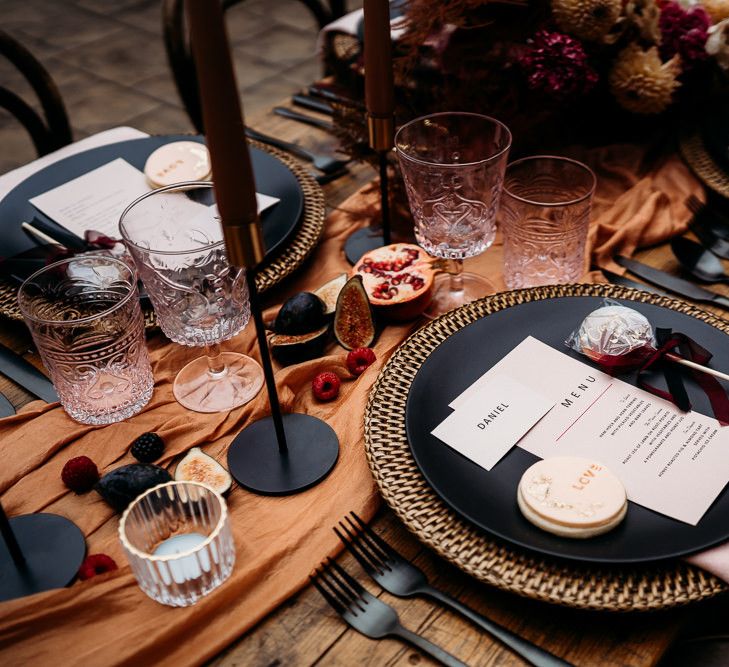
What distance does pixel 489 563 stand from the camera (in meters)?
0.77

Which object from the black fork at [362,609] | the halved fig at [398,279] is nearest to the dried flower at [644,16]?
the halved fig at [398,279]

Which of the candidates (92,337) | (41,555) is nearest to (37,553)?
(41,555)

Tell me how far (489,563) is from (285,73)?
3.43 metres

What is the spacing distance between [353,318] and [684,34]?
81 cm

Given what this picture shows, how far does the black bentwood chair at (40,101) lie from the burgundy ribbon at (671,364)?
1.28 m

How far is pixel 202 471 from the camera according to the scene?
37.2 inches

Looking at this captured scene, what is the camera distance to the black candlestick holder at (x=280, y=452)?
0.92m

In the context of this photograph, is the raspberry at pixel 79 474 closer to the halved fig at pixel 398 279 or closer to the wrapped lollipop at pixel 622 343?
the halved fig at pixel 398 279

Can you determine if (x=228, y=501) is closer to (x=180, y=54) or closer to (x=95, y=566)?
Result: (x=95, y=566)

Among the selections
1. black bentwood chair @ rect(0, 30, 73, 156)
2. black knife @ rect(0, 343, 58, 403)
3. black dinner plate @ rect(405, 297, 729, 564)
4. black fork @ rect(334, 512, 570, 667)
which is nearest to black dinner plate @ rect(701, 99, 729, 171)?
black dinner plate @ rect(405, 297, 729, 564)

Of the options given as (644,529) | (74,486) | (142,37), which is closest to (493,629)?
(644,529)

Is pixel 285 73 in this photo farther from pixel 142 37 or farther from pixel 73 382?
pixel 73 382

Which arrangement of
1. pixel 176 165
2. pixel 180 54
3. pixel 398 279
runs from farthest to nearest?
pixel 180 54 < pixel 176 165 < pixel 398 279

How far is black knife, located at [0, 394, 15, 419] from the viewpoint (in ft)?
3.43
